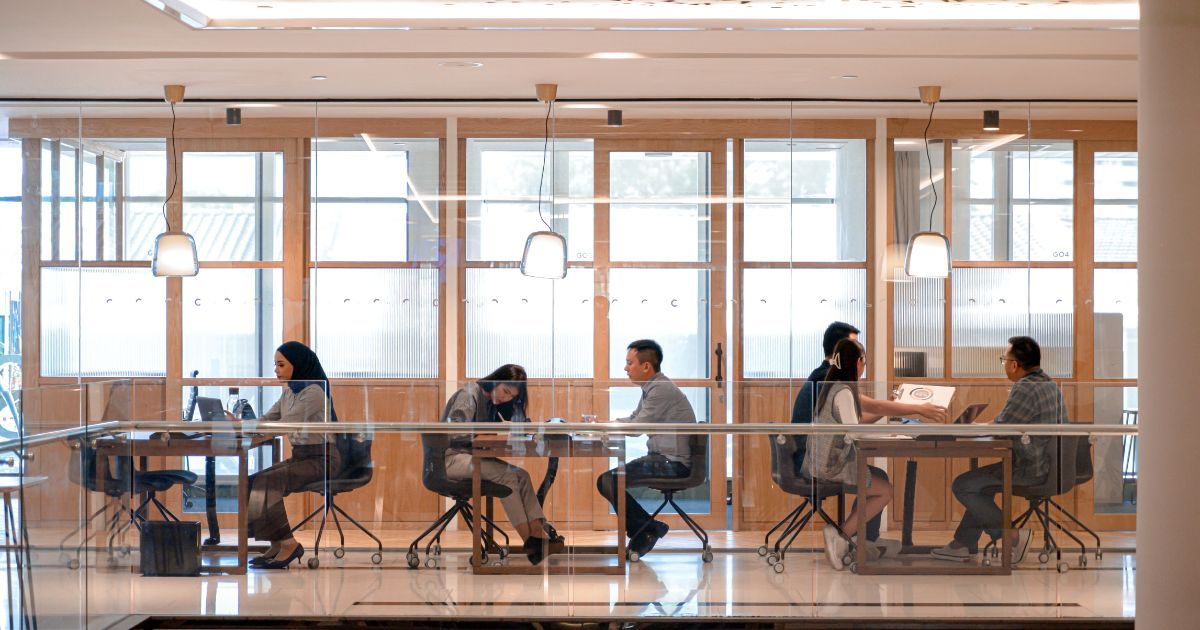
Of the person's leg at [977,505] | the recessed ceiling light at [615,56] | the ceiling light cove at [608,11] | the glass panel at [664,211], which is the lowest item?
the person's leg at [977,505]

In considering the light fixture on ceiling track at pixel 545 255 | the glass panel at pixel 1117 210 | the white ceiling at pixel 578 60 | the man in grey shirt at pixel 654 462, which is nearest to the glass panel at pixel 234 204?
the white ceiling at pixel 578 60

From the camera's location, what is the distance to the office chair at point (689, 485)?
4617mm

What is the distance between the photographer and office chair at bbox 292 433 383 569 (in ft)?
15.2

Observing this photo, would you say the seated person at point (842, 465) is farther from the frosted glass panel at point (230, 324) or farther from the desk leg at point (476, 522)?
the frosted glass panel at point (230, 324)

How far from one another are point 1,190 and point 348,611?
314 centimetres

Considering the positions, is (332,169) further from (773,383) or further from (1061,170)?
(1061,170)

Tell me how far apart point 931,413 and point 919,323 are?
1.78m

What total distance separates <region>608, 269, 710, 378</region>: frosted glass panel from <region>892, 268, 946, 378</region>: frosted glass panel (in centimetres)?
103

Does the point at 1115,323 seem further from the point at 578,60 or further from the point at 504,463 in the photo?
the point at 504,463

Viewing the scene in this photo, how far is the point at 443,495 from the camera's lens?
15.3 ft

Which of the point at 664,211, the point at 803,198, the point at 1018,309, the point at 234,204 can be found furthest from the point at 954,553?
the point at 234,204

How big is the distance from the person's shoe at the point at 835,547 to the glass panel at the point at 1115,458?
3.29ft

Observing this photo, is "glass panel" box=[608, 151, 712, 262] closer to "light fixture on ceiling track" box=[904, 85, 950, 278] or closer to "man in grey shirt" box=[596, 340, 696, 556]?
"light fixture on ceiling track" box=[904, 85, 950, 278]

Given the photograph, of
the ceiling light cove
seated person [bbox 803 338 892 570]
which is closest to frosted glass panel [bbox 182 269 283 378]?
the ceiling light cove
